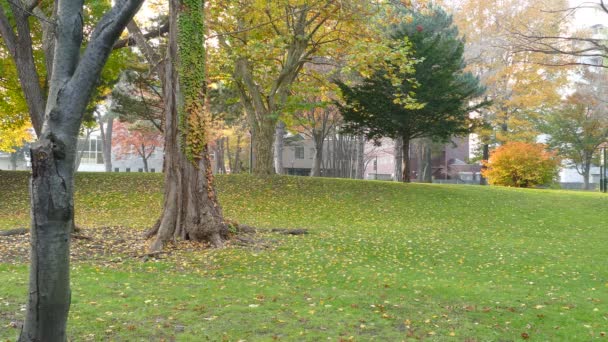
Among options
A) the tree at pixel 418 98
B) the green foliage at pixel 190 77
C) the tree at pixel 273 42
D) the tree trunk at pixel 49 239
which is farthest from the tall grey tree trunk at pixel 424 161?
the tree trunk at pixel 49 239

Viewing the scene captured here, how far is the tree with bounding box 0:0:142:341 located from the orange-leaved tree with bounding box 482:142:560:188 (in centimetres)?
2790

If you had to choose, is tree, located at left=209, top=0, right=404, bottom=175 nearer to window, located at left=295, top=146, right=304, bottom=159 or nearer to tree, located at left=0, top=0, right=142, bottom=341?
tree, located at left=0, top=0, right=142, bottom=341

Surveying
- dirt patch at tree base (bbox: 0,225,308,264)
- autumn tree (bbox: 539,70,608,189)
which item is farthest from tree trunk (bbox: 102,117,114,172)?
autumn tree (bbox: 539,70,608,189)

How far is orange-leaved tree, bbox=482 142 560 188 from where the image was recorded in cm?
2816

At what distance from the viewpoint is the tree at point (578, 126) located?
37.2m

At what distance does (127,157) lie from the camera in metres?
59.6

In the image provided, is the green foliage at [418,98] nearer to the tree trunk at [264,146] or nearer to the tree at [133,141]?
the tree trunk at [264,146]

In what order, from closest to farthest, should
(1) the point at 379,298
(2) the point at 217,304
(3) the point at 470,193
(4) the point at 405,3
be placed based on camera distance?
(2) the point at 217,304 → (1) the point at 379,298 → (4) the point at 405,3 → (3) the point at 470,193

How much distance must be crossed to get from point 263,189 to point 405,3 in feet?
29.0

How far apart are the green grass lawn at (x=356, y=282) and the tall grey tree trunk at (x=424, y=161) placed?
73.0 ft

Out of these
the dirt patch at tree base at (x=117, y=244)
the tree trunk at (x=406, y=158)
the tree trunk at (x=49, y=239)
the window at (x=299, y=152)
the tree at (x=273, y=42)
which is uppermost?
the tree at (x=273, y=42)

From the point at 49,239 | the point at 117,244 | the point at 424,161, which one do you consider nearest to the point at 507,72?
the point at 424,161

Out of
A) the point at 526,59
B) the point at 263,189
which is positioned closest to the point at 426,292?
the point at 263,189

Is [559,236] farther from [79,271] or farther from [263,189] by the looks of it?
[79,271]
